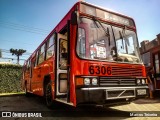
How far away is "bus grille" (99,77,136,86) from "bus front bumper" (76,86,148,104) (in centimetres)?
13

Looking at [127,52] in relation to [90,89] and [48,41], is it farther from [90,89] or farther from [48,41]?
[48,41]

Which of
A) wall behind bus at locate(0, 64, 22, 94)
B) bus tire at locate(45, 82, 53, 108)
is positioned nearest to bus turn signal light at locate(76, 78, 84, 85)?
bus tire at locate(45, 82, 53, 108)

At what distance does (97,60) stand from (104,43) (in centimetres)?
64

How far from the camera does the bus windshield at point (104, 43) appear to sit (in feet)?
16.3

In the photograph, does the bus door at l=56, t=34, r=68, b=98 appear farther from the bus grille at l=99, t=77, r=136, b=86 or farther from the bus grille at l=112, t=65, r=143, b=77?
the bus grille at l=112, t=65, r=143, b=77

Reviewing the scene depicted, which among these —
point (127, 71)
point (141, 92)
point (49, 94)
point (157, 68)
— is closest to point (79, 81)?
point (127, 71)

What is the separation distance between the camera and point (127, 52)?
229 inches

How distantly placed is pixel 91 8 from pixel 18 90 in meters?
15.5

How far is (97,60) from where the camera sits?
4.95 metres

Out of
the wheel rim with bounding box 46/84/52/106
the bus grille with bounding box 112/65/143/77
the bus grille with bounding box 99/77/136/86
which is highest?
the bus grille with bounding box 112/65/143/77

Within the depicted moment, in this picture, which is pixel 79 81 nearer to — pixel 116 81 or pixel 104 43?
pixel 116 81

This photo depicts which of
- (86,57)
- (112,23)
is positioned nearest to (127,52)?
(112,23)

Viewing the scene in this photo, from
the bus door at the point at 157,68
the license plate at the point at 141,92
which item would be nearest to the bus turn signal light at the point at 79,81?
the license plate at the point at 141,92

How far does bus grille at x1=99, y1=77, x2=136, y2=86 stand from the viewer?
4.85m
